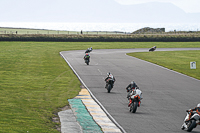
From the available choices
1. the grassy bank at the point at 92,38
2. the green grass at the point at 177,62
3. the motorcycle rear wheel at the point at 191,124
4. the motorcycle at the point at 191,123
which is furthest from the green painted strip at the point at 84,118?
the grassy bank at the point at 92,38

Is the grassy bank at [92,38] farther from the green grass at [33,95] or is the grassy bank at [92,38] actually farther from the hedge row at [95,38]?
the green grass at [33,95]

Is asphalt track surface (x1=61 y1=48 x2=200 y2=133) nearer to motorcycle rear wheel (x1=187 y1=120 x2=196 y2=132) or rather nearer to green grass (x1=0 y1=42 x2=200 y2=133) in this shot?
motorcycle rear wheel (x1=187 y1=120 x2=196 y2=132)

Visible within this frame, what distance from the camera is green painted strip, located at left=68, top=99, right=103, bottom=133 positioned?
56.7 feet

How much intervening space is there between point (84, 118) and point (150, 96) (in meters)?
7.77


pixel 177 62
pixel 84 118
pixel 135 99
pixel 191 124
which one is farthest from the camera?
pixel 177 62

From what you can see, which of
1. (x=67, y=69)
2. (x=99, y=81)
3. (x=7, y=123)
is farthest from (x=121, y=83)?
(x=7, y=123)

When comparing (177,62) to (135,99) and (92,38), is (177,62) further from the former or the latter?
(92,38)

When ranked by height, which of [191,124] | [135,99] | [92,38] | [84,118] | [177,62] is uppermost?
[92,38]

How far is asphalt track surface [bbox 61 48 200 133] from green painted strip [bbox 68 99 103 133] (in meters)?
1.33

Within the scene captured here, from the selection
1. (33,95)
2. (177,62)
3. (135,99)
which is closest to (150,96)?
(135,99)

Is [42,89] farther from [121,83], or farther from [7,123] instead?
[7,123]

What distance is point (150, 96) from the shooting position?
25.8 meters

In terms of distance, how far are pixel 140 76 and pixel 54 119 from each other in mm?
18545

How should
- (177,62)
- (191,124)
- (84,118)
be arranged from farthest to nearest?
(177,62)
(84,118)
(191,124)
